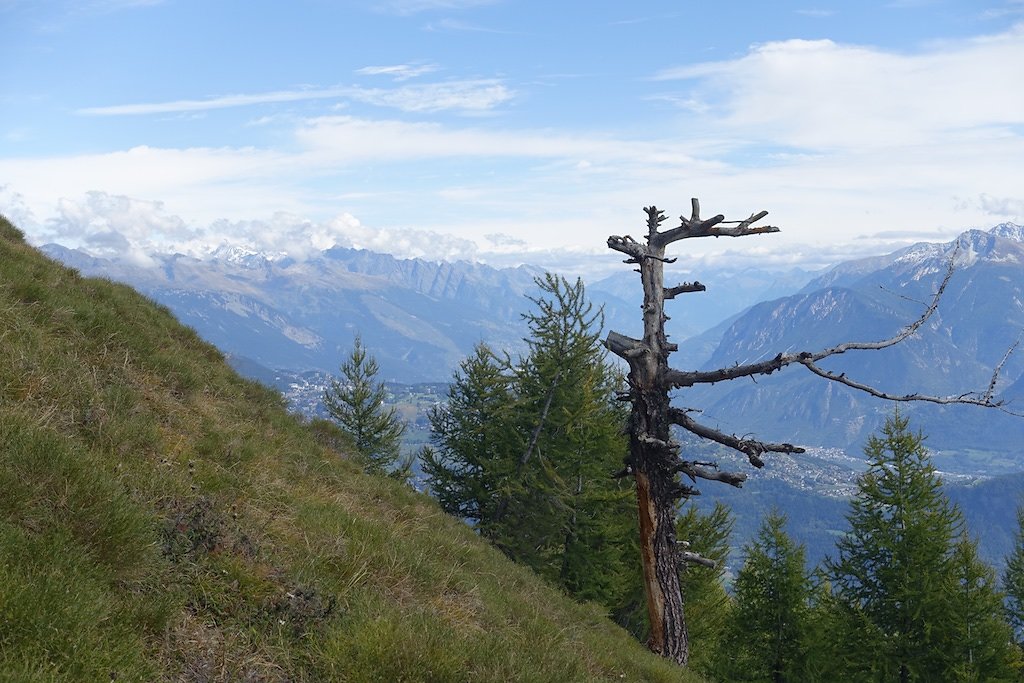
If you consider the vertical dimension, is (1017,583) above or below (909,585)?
below

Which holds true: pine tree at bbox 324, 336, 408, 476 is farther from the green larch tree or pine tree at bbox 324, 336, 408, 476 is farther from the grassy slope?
the green larch tree

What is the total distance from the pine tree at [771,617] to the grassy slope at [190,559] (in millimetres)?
17608

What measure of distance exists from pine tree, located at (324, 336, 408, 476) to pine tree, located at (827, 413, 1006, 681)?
20916 mm

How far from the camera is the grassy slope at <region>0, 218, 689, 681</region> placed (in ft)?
13.8

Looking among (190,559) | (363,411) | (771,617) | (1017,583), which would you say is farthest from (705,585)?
(190,559)

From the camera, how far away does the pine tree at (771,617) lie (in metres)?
24.2

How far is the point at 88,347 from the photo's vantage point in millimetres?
9250

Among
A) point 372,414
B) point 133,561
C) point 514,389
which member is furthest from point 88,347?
point 372,414

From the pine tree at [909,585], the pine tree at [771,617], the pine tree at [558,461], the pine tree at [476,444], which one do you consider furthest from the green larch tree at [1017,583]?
the pine tree at [476,444]

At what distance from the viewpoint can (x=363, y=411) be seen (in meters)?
35.3

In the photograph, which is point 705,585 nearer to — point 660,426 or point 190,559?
point 660,426

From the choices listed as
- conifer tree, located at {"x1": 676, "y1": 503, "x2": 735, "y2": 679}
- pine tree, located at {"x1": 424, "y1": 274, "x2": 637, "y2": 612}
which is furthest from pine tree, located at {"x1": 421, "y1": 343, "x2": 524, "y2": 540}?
conifer tree, located at {"x1": 676, "y1": 503, "x2": 735, "y2": 679}

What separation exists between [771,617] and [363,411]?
2230 centimetres

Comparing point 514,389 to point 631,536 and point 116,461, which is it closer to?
point 631,536
